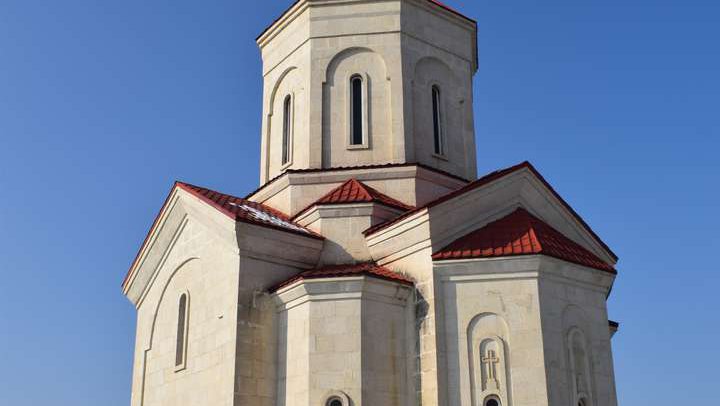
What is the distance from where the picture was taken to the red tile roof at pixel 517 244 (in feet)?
37.3

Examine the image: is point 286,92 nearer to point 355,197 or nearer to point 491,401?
point 355,197

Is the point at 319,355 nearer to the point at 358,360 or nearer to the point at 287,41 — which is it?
the point at 358,360

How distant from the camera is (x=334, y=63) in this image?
15.4 m

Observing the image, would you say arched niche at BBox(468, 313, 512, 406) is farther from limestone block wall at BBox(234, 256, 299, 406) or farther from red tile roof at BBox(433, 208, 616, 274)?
limestone block wall at BBox(234, 256, 299, 406)

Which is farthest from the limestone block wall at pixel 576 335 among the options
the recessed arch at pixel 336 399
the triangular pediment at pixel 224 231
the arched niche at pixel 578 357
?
the triangular pediment at pixel 224 231

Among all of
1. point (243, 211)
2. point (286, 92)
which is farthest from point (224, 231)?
point (286, 92)

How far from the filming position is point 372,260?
42.3ft

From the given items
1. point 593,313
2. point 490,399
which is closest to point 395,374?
point 490,399

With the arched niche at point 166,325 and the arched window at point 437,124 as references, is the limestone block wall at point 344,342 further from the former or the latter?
the arched window at point 437,124

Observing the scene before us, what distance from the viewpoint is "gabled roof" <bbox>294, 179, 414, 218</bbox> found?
13.2m

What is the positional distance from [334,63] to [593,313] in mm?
7332

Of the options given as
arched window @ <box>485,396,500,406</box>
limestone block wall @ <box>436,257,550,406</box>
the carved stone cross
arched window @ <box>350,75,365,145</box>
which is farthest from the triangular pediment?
arched window @ <box>485,396,500,406</box>

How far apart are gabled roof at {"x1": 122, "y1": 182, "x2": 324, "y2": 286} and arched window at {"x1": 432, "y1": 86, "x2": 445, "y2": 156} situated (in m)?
3.61

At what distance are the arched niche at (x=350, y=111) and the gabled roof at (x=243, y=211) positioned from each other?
5.59ft
